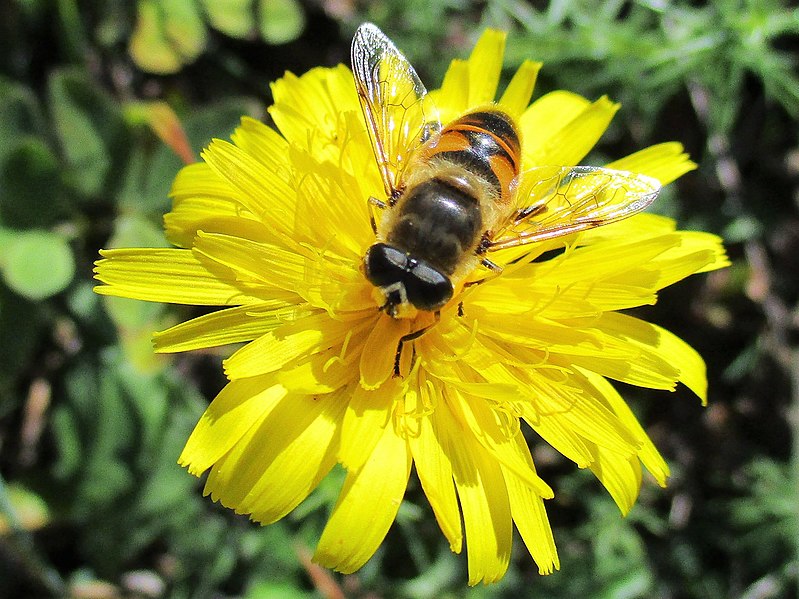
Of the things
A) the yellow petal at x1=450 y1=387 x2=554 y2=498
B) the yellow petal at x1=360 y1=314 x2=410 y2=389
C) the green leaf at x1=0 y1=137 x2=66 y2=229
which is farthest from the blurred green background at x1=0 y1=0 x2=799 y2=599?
the yellow petal at x1=360 y1=314 x2=410 y2=389

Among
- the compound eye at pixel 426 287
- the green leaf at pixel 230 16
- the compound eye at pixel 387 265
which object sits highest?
the green leaf at pixel 230 16

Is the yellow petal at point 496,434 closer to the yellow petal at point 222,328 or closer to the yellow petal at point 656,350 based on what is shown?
the yellow petal at point 656,350

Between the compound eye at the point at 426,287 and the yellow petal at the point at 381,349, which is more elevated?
the compound eye at the point at 426,287

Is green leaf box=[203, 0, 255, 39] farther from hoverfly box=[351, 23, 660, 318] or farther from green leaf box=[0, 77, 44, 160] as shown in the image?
hoverfly box=[351, 23, 660, 318]

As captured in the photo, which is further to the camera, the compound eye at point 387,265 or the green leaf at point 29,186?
the green leaf at point 29,186

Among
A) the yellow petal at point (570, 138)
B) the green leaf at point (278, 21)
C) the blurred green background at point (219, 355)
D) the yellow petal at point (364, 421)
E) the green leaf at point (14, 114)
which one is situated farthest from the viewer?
the green leaf at point (278, 21)

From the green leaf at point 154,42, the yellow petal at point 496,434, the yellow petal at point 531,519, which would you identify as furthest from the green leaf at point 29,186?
the yellow petal at point 531,519
